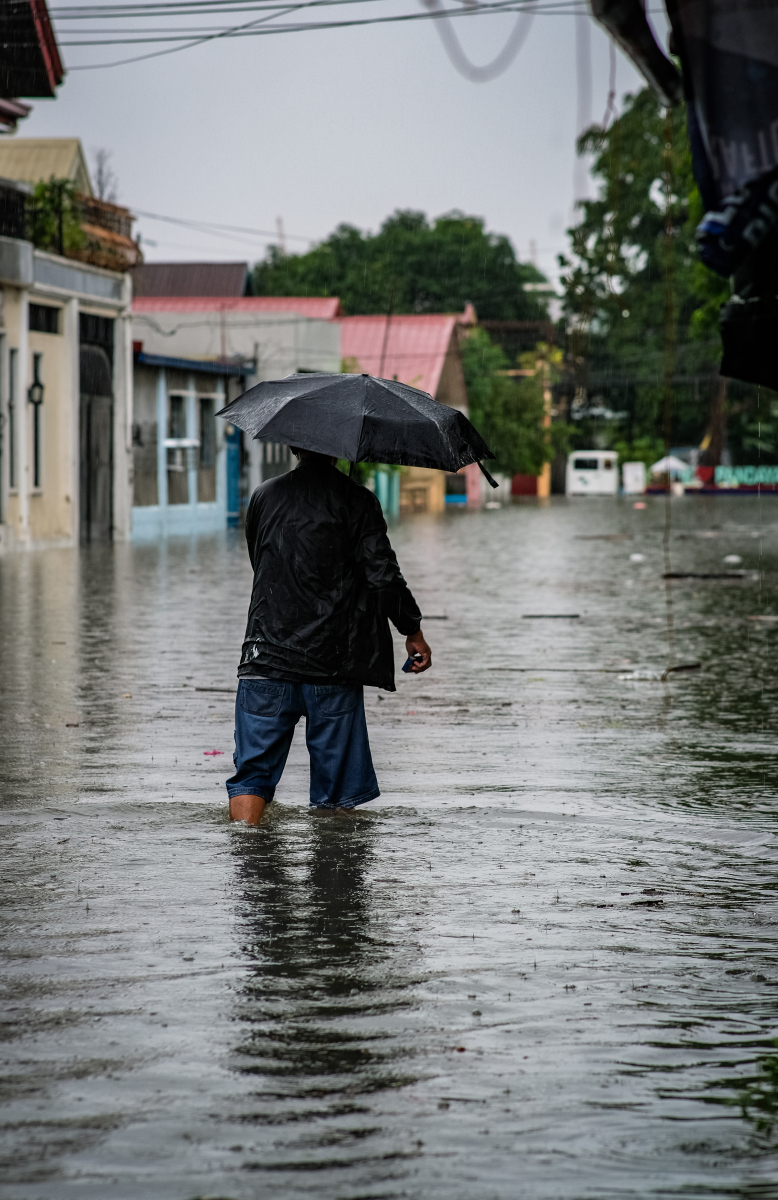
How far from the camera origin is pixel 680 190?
27547mm

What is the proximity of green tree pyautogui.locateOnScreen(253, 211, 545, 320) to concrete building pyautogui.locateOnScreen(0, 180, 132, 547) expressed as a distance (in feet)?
142

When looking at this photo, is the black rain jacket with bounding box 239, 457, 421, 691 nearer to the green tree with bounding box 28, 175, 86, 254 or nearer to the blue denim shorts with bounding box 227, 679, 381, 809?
the blue denim shorts with bounding box 227, 679, 381, 809

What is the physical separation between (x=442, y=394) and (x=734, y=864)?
59072mm

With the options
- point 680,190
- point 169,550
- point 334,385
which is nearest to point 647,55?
point 334,385

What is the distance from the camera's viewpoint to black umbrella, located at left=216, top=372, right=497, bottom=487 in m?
6.51

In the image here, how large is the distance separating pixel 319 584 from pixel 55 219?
84.0 feet

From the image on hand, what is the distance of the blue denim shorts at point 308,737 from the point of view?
662cm

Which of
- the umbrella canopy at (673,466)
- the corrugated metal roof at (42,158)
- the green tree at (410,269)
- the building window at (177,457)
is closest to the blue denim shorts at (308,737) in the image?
the building window at (177,457)

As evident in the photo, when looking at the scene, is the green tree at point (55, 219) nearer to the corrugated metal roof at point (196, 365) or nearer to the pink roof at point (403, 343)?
the corrugated metal roof at point (196, 365)

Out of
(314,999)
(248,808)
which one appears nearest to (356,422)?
(248,808)

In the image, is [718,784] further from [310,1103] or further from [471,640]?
[471,640]

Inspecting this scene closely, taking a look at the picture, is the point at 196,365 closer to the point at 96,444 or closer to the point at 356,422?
the point at 96,444

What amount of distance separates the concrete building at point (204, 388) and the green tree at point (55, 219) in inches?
206

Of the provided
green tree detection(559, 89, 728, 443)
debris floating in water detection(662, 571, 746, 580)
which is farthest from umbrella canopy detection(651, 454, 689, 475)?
debris floating in water detection(662, 571, 746, 580)
